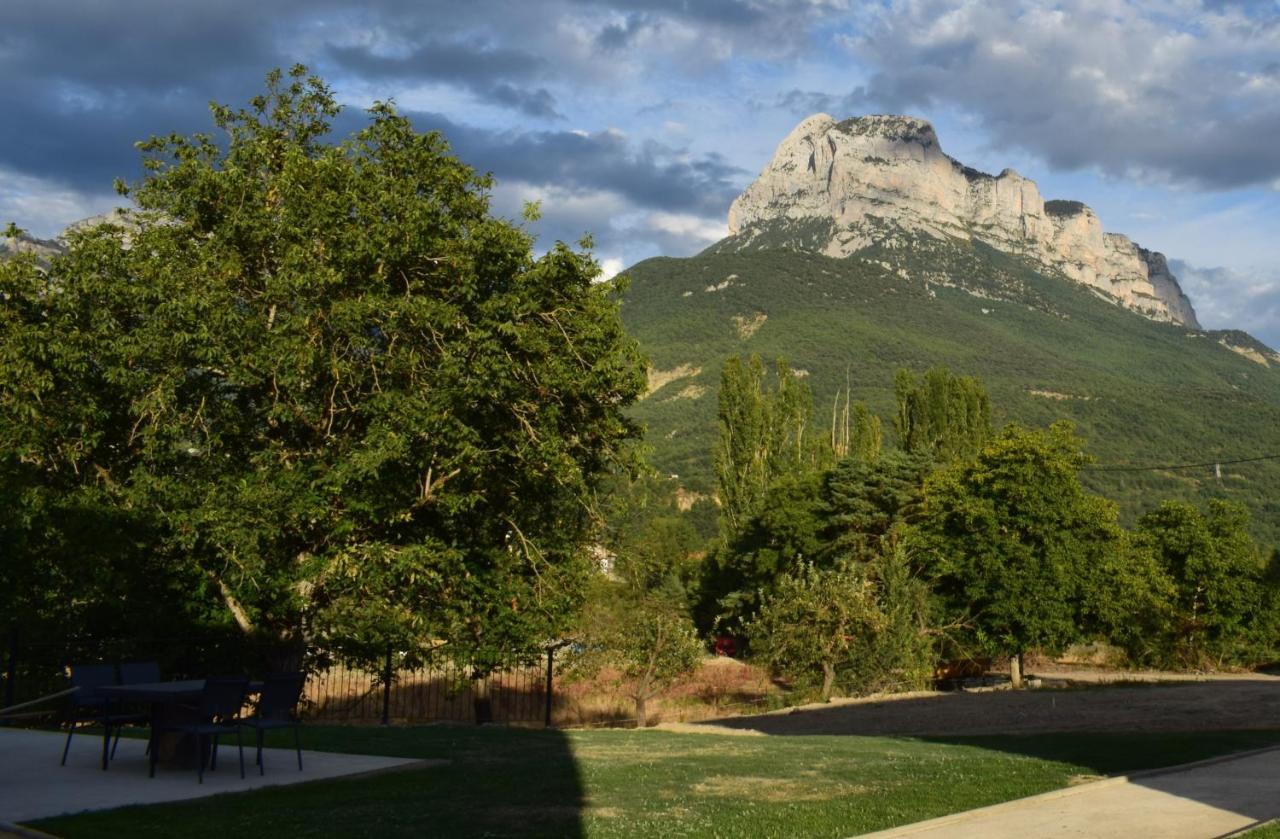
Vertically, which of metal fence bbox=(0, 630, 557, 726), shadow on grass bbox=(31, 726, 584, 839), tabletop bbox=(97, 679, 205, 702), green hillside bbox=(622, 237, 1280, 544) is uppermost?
green hillside bbox=(622, 237, 1280, 544)

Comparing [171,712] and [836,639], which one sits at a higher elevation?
[171,712]

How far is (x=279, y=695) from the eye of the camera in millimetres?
11398

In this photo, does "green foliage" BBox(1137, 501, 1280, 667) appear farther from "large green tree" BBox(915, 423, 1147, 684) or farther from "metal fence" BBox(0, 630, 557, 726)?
"metal fence" BBox(0, 630, 557, 726)

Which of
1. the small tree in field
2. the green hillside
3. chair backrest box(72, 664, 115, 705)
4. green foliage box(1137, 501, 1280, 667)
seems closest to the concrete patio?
chair backrest box(72, 664, 115, 705)

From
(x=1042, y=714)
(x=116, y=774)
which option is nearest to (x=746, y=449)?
(x=1042, y=714)

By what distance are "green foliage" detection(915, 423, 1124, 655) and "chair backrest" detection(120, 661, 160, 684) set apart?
35150mm

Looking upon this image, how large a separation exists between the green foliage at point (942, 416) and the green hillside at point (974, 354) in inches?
1779

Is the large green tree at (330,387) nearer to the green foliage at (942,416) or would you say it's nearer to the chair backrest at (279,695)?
the chair backrest at (279,695)

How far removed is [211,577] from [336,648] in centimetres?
284

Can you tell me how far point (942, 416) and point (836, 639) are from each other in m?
34.4

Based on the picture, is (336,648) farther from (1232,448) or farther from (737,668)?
(1232,448)

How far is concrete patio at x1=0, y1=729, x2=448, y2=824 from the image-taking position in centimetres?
913

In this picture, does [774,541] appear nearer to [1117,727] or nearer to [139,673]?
[1117,727]

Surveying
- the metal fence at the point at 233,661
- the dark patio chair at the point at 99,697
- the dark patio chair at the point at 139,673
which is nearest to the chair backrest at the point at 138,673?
the dark patio chair at the point at 139,673
